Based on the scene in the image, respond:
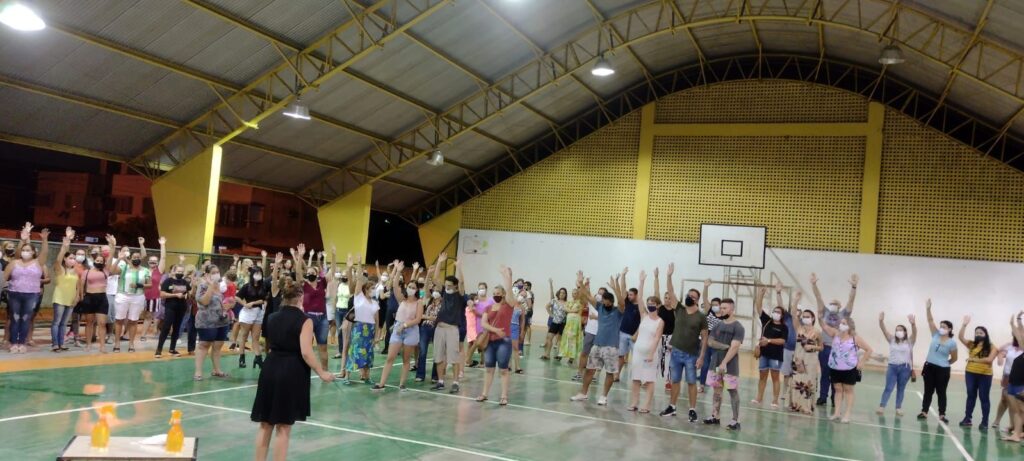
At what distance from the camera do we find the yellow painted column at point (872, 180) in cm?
2400

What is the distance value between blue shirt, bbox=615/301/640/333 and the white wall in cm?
1356

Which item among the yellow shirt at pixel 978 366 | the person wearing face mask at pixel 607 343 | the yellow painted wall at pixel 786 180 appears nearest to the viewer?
the person wearing face mask at pixel 607 343

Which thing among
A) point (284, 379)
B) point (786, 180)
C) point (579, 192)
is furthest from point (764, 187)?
point (284, 379)

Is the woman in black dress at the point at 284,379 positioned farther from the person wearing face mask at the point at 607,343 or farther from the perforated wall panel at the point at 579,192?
the perforated wall panel at the point at 579,192

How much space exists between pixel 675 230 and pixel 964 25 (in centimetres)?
1143

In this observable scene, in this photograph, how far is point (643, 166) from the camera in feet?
89.2

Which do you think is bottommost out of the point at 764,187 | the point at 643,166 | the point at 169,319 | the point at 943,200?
the point at 169,319

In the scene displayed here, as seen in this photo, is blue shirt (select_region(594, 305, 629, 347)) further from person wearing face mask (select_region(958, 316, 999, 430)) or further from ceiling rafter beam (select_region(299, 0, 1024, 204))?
ceiling rafter beam (select_region(299, 0, 1024, 204))

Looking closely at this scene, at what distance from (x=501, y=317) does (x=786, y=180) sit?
17.4 m

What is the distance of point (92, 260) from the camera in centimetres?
1351

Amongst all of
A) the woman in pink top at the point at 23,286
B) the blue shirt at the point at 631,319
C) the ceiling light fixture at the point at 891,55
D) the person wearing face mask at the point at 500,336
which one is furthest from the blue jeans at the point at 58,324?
the ceiling light fixture at the point at 891,55

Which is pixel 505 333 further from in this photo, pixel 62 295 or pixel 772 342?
pixel 62 295

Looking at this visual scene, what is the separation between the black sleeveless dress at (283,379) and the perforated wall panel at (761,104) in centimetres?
2262

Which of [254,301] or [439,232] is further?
[439,232]
